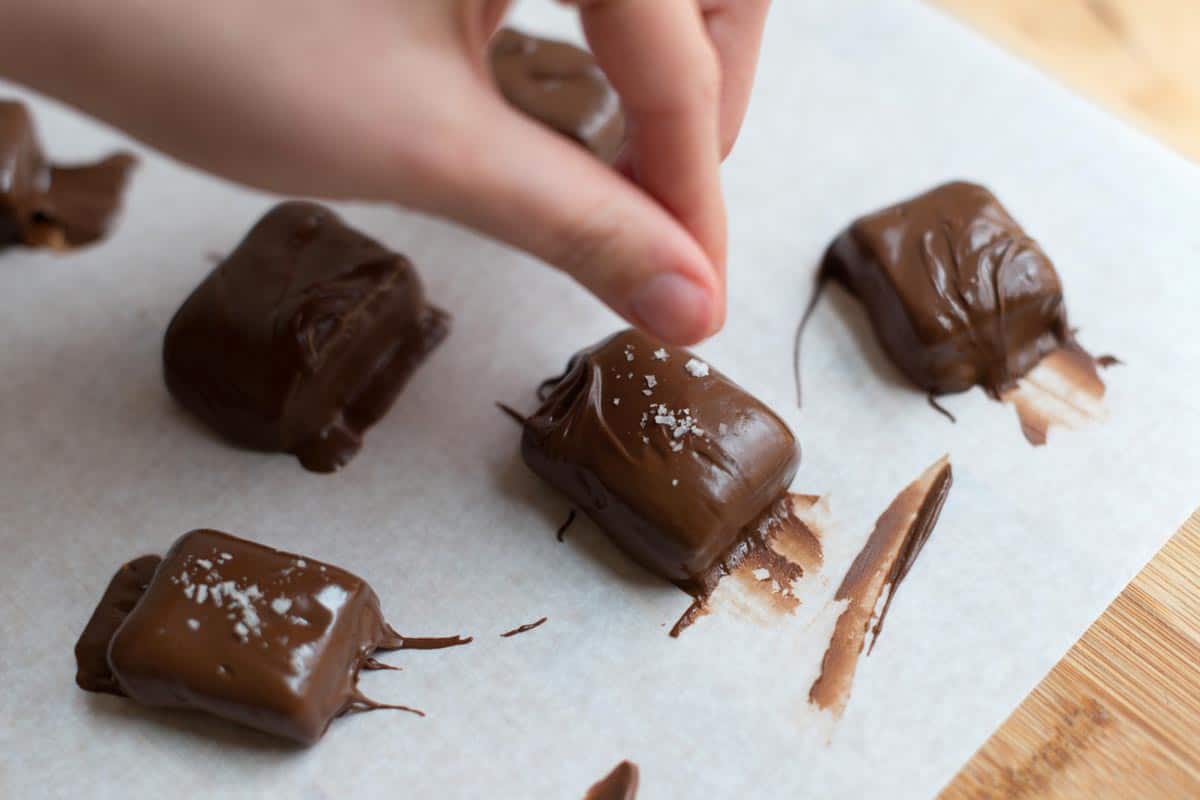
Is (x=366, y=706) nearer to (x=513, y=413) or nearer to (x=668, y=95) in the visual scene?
(x=513, y=413)

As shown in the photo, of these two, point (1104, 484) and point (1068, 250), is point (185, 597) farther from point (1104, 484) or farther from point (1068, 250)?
point (1068, 250)

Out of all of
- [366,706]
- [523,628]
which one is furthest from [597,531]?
[366,706]

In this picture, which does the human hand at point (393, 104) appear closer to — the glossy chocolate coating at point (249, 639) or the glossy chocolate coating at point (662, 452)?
the glossy chocolate coating at point (662, 452)

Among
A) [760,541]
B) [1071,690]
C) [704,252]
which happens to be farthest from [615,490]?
[1071,690]

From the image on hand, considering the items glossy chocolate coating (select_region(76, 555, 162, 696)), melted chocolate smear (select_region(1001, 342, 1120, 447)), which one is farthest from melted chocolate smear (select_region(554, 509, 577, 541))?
melted chocolate smear (select_region(1001, 342, 1120, 447))

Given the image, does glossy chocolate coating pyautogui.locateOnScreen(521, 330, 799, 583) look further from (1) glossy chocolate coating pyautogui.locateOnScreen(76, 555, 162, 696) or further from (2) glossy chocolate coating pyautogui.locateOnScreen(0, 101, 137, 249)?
(2) glossy chocolate coating pyautogui.locateOnScreen(0, 101, 137, 249)

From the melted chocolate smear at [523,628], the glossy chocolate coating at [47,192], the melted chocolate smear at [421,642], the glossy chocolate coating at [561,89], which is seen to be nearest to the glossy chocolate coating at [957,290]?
the glossy chocolate coating at [561,89]
